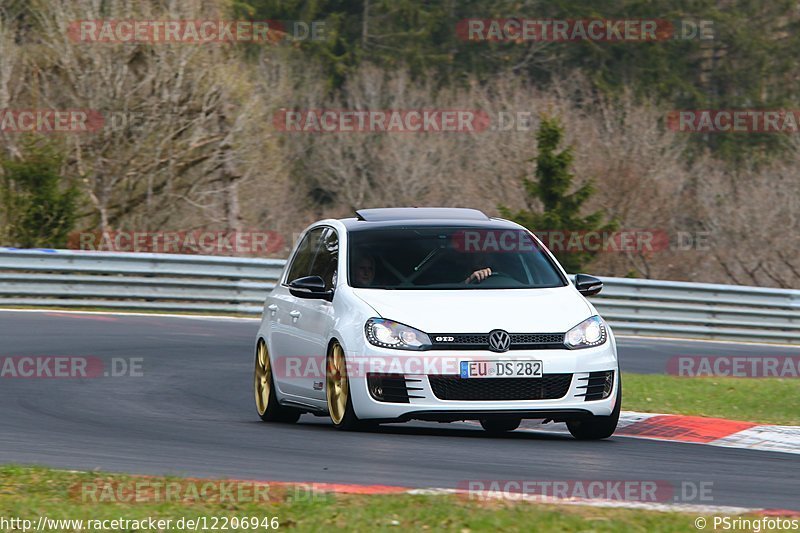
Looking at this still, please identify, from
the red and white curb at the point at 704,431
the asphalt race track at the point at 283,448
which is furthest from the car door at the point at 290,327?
the red and white curb at the point at 704,431

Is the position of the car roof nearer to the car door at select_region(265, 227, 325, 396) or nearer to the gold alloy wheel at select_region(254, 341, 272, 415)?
the car door at select_region(265, 227, 325, 396)

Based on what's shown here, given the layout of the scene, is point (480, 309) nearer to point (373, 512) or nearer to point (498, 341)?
point (498, 341)

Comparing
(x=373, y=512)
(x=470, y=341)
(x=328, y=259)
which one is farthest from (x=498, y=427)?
(x=373, y=512)

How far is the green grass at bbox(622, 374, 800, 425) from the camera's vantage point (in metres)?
13.8

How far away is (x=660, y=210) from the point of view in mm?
41469

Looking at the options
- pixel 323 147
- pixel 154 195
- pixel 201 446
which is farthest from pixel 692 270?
pixel 201 446

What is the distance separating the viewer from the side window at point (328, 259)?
37.7 ft

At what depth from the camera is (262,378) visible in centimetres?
1260

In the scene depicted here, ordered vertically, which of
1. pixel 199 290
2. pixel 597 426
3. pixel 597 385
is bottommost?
pixel 199 290

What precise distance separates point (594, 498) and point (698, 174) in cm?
3992

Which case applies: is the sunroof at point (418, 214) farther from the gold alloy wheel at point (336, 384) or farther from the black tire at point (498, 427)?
the black tire at point (498, 427)

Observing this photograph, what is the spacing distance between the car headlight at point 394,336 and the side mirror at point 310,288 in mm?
920

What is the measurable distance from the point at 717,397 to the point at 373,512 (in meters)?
8.96

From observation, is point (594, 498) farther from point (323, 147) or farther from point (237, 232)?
point (323, 147)
